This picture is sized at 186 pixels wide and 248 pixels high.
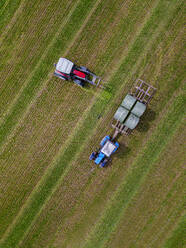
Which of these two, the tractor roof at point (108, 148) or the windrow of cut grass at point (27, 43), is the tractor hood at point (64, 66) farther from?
the tractor roof at point (108, 148)

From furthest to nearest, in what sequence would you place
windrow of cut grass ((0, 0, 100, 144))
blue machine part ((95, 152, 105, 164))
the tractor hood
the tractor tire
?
1. windrow of cut grass ((0, 0, 100, 144))
2. blue machine part ((95, 152, 105, 164))
3. the tractor tire
4. the tractor hood

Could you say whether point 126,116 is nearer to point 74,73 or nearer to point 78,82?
point 78,82

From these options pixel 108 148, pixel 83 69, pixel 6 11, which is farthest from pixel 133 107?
pixel 6 11

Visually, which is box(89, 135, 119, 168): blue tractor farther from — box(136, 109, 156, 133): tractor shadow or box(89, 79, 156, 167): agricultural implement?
box(136, 109, 156, 133): tractor shadow

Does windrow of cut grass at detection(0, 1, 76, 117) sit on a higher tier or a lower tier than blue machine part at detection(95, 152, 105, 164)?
higher

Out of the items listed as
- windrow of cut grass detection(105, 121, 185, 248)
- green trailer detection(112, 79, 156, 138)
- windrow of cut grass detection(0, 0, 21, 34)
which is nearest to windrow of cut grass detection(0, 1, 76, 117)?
windrow of cut grass detection(0, 0, 21, 34)

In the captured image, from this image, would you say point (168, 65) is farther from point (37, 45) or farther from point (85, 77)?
point (37, 45)
